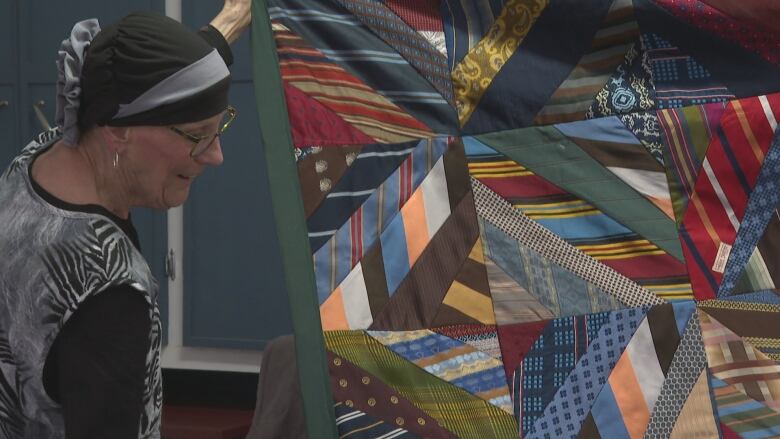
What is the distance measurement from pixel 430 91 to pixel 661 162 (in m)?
0.42

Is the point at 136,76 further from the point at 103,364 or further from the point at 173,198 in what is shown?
the point at 103,364

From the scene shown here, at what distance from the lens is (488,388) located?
5.88ft

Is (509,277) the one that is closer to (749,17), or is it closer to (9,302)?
(749,17)

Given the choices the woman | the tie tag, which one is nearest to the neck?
the woman

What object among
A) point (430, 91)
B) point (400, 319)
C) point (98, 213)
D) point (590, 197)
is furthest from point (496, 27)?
point (98, 213)

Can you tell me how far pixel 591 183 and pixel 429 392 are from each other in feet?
1.51

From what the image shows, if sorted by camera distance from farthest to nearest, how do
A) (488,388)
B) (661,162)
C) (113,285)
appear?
(661,162) → (488,388) → (113,285)

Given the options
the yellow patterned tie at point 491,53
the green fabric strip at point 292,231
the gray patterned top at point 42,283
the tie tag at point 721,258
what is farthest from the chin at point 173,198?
the tie tag at point 721,258

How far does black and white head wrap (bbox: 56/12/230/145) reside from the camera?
119 centimetres

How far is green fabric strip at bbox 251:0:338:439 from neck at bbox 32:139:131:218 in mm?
571

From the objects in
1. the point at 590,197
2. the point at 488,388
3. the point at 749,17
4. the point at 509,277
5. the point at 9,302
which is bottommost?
the point at 488,388

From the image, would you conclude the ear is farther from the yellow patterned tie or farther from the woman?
the yellow patterned tie

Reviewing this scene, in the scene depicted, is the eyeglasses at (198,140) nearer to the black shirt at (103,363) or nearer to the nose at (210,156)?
the nose at (210,156)

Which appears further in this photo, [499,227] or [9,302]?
[499,227]
